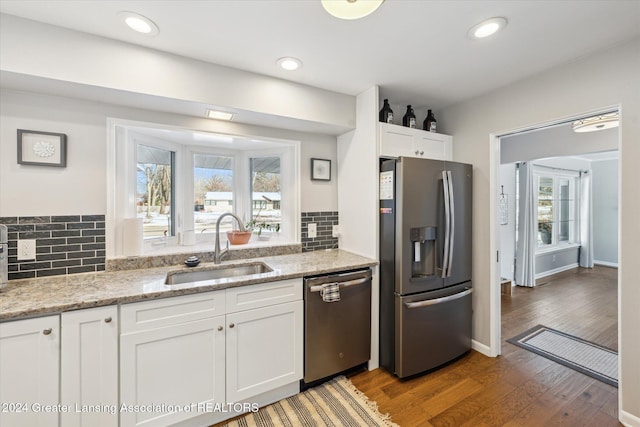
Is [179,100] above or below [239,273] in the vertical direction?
above

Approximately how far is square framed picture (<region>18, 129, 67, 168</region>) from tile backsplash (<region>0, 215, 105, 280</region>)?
357 mm

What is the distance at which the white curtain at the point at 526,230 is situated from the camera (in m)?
4.36

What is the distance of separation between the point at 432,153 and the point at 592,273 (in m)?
5.30

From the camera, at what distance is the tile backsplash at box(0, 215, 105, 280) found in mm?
1647

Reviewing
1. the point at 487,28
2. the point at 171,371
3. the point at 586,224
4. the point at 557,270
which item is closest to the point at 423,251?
the point at 487,28

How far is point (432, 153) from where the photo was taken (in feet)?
8.40

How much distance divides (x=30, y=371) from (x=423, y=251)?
2429 mm

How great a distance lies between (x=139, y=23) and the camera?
147cm

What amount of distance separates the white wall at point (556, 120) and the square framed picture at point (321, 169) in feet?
4.23

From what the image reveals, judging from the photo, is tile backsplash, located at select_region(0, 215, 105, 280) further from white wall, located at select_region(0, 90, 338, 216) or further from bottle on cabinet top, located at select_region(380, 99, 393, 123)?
bottle on cabinet top, located at select_region(380, 99, 393, 123)

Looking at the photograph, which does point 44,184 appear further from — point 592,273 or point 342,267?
point 592,273

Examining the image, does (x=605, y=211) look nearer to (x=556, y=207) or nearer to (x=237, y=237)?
(x=556, y=207)

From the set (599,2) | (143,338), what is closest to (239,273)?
(143,338)

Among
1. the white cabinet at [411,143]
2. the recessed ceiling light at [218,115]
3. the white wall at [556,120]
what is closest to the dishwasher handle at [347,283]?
the white cabinet at [411,143]
